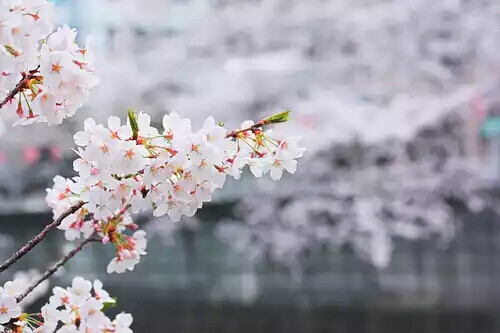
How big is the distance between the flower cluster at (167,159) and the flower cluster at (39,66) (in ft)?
0.10

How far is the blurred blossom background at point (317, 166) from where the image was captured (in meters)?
3.08

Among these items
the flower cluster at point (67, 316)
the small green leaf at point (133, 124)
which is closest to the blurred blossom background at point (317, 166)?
the flower cluster at point (67, 316)

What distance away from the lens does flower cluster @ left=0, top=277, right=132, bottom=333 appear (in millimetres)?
595

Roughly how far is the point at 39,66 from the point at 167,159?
12 centimetres

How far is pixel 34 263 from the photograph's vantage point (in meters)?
3.29

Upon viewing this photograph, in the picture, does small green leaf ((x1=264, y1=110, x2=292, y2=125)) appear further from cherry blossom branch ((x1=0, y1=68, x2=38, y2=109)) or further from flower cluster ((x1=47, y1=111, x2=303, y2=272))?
cherry blossom branch ((x1=0, y1=68, x2=38, y2=109))

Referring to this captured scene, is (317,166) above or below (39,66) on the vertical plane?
above

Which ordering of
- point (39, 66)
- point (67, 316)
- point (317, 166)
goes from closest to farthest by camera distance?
point (39, 66) → point (67, 316) → point (317, 166)

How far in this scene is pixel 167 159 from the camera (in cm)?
53

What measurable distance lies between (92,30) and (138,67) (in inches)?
10.2

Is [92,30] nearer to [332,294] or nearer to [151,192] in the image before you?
[332,294]

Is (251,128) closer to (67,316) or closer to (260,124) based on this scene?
(260,124)

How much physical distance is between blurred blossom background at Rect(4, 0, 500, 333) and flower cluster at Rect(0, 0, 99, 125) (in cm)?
259

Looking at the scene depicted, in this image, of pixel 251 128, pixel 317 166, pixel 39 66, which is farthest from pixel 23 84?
pixel 317 166
